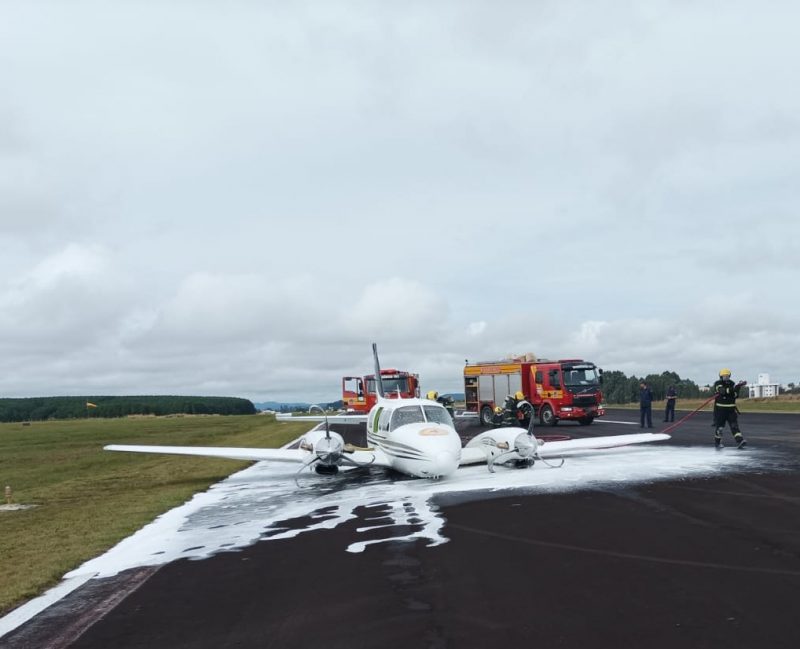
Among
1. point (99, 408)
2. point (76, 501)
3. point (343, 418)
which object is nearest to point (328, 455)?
point (76, 501)

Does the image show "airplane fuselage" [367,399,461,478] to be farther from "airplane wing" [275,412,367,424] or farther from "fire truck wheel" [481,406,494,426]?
"fire truck wheel" [481,406,494,426]

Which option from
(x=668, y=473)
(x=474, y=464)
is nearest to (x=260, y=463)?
(x=474, y=464)

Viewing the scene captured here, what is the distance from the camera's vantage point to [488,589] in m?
8.10

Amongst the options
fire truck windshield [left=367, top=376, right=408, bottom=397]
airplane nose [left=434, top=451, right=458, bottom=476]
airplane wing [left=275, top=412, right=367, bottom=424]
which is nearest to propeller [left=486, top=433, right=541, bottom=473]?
airplane nose [left=434, top=451, right=458, bottom=476]

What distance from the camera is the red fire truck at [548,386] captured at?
133 ft

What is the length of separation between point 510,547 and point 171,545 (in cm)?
578

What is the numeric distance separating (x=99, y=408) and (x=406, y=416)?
128 meters

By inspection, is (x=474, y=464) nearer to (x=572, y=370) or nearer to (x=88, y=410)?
(x=572, y=370)

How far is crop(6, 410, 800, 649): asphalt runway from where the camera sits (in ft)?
21.6

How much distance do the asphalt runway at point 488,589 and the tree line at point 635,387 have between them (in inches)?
4245

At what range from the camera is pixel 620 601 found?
24.1ft

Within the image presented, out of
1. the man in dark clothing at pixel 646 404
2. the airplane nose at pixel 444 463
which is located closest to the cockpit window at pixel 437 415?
the airplane nose at pixel 444 463

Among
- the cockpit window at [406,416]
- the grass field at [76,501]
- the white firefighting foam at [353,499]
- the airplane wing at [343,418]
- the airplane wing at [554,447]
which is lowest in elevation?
the grass field at [76,501]

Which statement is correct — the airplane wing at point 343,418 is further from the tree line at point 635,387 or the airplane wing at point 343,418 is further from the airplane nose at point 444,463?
the tree line at point 635,387
